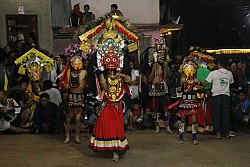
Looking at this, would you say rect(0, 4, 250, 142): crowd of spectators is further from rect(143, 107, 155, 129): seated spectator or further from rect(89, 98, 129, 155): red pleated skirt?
rect(89, 98, 129, 155): red pleated skirt

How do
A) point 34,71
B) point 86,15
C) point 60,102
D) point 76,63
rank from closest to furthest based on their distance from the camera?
point 76,63
point 60,102
point 34,71
point 86,15

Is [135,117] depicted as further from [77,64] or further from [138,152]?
[77,64]

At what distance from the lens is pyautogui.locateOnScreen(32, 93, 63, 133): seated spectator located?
30.4 feet

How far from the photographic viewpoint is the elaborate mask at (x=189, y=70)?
7915 mm

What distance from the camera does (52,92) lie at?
31.6 feet

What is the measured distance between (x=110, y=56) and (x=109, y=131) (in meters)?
1.25

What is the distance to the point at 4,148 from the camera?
7906mm

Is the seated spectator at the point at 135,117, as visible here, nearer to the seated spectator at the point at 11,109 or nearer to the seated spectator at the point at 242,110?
the seated spectator at the point at 242,110


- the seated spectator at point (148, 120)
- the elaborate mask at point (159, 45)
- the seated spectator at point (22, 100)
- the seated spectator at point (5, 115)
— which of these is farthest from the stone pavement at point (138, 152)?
the elaborate mask at point (159, 45)

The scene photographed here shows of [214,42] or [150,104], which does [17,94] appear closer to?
[150,104]

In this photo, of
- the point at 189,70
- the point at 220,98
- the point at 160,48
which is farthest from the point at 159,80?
the point at 220,98

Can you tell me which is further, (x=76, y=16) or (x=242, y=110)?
(x=76, y=16)

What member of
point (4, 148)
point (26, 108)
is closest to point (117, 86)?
point (4, 148)

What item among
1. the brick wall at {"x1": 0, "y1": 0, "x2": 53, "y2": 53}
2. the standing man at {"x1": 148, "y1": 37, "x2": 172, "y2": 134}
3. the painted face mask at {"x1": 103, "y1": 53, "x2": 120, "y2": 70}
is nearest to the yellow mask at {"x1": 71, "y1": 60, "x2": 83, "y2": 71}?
the painted face mask at {"x1": 103, "y1": 53, "x2": 120, "y2": 70}
